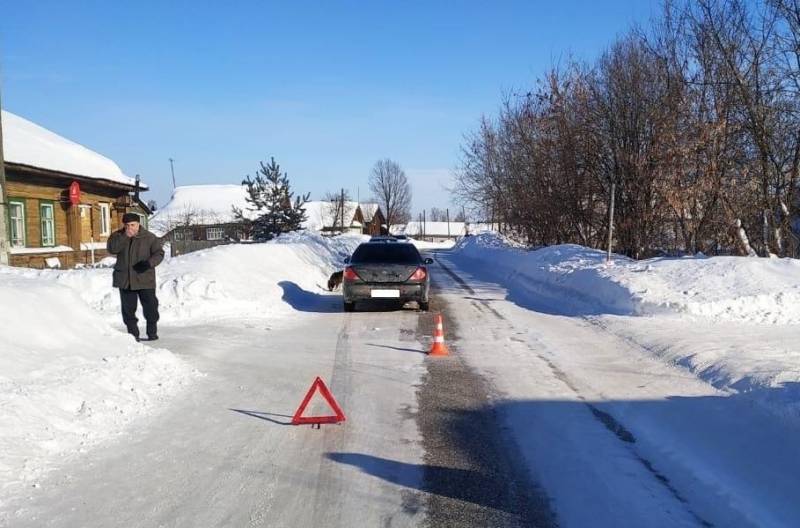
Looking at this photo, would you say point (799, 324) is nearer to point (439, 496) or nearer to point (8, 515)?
point (439, 496)

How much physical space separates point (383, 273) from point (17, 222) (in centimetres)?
1505

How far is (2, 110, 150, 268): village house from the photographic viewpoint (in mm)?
20922

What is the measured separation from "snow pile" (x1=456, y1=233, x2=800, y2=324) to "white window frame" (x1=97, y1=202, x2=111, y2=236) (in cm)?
2027

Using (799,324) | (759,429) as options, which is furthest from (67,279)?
(799,324)

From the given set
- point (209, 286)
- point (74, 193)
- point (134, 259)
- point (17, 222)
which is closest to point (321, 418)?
point (134, 259)

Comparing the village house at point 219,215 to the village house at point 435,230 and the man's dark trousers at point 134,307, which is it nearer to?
the village house at point 435,230

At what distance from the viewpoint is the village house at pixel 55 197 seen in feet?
68.6

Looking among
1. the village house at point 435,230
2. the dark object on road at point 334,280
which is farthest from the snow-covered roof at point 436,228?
the dark object on road at point 334,280

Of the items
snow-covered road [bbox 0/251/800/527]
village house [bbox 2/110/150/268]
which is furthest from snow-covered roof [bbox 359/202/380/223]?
snow-covered road [bbox 0/251/800/527]

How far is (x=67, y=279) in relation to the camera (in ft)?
39.3

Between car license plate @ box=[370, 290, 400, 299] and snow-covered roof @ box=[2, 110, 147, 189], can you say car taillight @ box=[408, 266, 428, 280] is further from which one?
snow-covered roof @ box=[2, 110, 147, 189]

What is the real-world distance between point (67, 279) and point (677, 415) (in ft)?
35.8

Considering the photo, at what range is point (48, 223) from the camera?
22938mm

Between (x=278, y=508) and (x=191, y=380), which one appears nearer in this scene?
(x=278, y=508)
